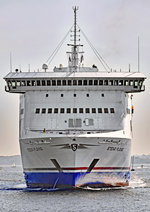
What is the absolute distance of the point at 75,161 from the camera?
43438mm

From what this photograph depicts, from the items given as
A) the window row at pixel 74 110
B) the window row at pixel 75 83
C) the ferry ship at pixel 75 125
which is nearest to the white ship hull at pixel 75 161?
the ferry ship at pixel 75 125

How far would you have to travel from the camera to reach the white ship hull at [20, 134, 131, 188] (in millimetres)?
43594

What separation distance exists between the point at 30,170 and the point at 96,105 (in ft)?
23.1

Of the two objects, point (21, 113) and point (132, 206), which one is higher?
point (21, 113)

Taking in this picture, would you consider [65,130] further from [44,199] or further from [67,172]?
[44,199]

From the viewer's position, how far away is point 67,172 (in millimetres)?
43688

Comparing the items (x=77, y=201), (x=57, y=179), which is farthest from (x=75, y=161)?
(x=77, y=201)

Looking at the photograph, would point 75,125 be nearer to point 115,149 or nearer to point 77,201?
point 115,149

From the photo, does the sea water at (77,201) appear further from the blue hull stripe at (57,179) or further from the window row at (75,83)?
the window row at (75,83)

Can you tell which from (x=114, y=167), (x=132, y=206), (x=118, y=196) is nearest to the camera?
(x=132, y=206)

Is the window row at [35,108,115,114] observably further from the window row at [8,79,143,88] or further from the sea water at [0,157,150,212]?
the sea water at [0,157,150,212]

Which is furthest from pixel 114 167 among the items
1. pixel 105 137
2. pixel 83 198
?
pixel 83 198

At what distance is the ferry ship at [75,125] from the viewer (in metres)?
43.9

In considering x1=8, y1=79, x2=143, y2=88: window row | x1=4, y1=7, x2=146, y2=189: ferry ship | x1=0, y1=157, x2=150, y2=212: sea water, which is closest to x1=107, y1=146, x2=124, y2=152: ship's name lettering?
x1=4, y1=7, x2=146, y2=189: ferry ship
